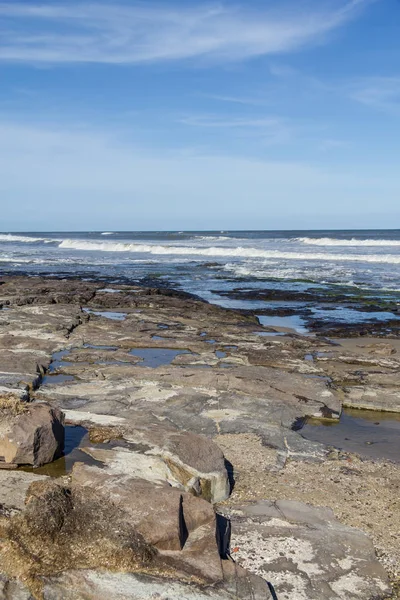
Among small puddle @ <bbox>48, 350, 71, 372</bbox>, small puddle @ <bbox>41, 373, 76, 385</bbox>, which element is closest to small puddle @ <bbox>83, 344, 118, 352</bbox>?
small puddle @ <bbox>48, 350, 71, 372</bbox>

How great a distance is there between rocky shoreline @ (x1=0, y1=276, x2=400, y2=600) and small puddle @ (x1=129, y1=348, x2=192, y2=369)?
0.05 m

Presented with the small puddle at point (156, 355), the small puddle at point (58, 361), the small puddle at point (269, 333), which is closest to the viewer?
the small puddle at point (58, 361)

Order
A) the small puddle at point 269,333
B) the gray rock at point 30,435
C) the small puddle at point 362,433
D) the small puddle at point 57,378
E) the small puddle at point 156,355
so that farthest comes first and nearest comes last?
the small puddle at point 269,333, the small puddle at point 156,355, the small puddle at point 57,378, the small puddle at point 362,433, the gray rock at point 30,435

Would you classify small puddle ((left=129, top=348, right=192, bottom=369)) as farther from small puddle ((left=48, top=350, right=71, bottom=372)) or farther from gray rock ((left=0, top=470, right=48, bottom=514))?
gray rock ((left=0, top=470, right=48, bottom=514))

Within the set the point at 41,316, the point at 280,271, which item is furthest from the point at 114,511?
the point at 280,271

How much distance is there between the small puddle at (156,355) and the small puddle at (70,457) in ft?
15.0

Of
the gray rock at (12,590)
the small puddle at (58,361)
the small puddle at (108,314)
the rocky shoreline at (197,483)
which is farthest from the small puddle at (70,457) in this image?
the small puddle at (108,314)

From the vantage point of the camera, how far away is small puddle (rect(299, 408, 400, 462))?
28.8 feet

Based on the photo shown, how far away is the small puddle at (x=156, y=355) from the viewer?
13.7 m

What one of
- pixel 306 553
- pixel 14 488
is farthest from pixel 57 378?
pixel 306 553

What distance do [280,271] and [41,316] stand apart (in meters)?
24.1

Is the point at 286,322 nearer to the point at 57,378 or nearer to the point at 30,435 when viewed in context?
the point at 57,378

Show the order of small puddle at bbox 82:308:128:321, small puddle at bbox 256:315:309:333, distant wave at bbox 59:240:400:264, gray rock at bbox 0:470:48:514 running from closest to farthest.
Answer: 1. gray rock at bbox 0:470:48:514
2. small puddle at bbox 256:315:309:333
3. small puddle at bbox 82:308:128:321
4. distant wave at bbox 59:240:400:264

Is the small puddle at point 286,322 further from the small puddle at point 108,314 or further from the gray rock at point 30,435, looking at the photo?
the gray rock at point 30,435
